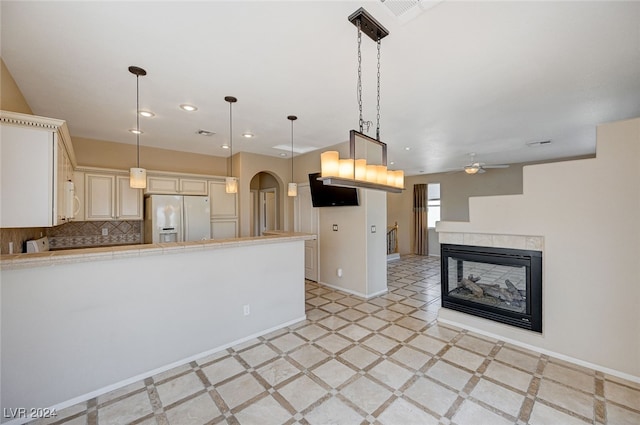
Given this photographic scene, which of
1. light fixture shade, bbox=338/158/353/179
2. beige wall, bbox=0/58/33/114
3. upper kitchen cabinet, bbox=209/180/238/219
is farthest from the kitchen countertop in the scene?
upper kitchen cabinet, bbox=209/180/238/219

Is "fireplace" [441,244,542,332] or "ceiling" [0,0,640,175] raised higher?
"ceiling" [0,0,640,175]

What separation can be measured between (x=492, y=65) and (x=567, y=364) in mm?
2999

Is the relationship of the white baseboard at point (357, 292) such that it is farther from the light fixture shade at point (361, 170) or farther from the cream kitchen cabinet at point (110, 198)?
the cream kitchen cabinet at point (110, 198)

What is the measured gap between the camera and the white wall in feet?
8.05

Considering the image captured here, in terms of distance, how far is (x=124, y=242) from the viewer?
4973 millimetres

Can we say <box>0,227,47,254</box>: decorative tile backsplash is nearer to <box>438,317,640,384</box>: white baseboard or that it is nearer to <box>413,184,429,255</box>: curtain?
<box>438,317,640,384</box>: white baseboard

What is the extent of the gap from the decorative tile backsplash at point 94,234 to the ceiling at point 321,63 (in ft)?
5.56

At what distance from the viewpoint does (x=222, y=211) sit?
5.49m

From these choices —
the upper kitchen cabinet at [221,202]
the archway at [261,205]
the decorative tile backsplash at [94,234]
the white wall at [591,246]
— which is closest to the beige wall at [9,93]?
the decorative tile backsplash at [94,234]

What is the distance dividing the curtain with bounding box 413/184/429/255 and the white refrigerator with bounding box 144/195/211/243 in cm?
666

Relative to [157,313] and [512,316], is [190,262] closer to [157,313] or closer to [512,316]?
[157,313]

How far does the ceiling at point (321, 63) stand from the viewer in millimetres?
1717

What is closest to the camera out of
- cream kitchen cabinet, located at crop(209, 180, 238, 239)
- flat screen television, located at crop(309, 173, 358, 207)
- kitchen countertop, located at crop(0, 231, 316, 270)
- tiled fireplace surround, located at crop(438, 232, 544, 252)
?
kitchen countertop, located at crop(0, 231, 316, 270)

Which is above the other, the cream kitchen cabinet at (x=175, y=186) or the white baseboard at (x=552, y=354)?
the cream kitchen cabinet at (x=175, y=186)
